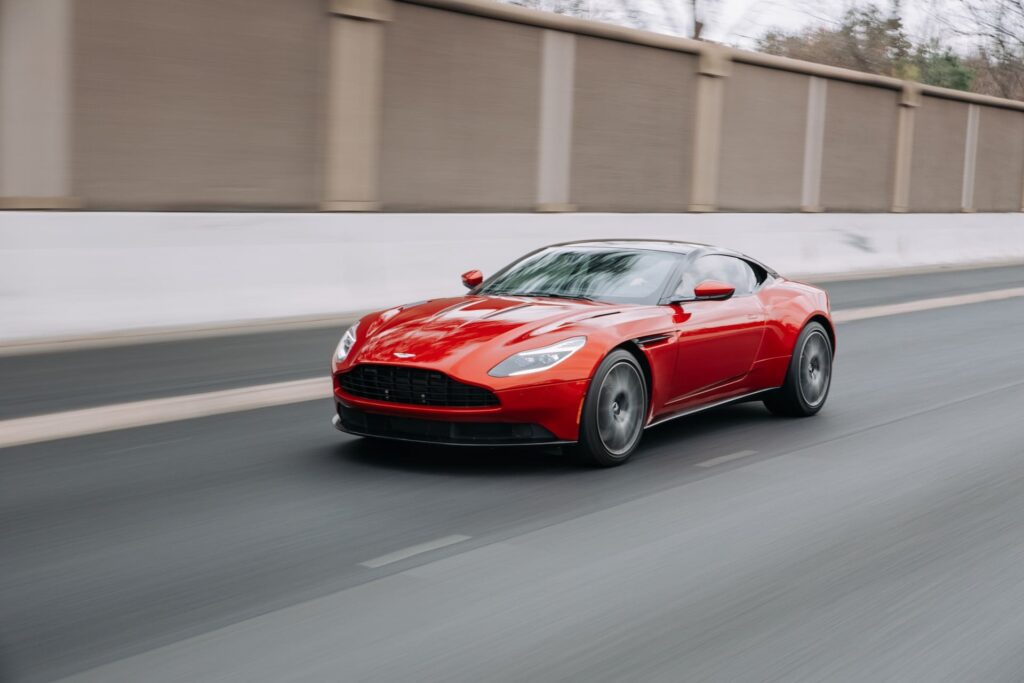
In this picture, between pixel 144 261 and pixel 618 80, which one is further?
pixel 618 80

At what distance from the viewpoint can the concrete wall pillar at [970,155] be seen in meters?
32.0

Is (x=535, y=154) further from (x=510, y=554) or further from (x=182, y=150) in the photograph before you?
(x=510, y=554)

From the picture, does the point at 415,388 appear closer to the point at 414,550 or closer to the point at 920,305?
the point at 414,550

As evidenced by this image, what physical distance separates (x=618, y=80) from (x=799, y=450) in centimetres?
1363

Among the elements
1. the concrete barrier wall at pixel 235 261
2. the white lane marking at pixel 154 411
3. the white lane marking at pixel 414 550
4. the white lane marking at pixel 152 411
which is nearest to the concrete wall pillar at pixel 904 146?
the concrete barrier wall at pixel 235 261

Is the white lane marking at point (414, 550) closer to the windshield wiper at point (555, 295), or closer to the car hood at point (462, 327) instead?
the car hood at point (462, 327)

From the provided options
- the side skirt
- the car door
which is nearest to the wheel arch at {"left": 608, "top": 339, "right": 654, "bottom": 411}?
the side skirt

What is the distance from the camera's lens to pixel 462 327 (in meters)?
7.55

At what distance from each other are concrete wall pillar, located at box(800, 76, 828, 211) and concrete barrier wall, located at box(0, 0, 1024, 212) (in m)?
0.04

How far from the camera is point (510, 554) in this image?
580 centimetres


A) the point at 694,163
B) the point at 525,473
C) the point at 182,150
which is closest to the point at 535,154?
the point at 694,163

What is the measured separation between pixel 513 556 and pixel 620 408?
6.59 feet

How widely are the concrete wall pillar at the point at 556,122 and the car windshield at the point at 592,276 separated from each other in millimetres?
10515

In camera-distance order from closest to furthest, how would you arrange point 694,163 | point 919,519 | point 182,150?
point 919,519 < point 182,150 < point 694,163
